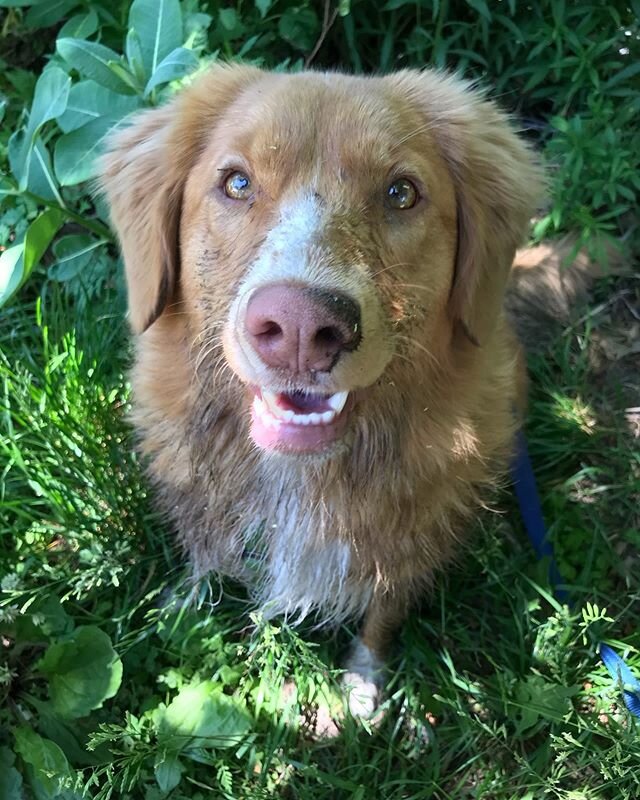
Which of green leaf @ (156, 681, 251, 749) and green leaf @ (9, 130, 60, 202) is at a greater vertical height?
green leaf @ (9, 130, 60, 202)

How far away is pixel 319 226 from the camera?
187 cm

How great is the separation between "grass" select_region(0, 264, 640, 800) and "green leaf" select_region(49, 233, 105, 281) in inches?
6.6

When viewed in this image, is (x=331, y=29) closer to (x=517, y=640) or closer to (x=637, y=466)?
(x=637, y=466)

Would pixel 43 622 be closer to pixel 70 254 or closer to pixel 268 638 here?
pixel 268 638

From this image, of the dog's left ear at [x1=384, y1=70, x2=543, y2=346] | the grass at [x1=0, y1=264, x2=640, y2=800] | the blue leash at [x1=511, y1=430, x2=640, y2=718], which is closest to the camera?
the dog's left ear at [x1=384, y1=70, x2=543, y2=346]

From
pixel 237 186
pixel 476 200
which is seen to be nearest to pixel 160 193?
pixel 237 186

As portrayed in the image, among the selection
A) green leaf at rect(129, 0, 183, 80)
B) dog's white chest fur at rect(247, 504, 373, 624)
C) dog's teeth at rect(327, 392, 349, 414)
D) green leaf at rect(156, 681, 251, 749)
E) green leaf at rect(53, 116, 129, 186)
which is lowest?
green leaf at rect(156, 681, 251, 749)

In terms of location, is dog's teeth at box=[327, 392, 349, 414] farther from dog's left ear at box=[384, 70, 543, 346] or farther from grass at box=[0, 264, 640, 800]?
grass at box=[0, 264, 640, 800]

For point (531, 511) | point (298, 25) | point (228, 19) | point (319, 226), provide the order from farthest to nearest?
point (298, 25)
point (228, 19)
point (531, 511)
point (319, 226)

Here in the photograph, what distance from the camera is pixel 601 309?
3.79 metres

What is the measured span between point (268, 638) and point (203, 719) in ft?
1.24

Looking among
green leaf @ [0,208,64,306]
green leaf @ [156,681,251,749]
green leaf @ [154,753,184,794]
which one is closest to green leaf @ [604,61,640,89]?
green leaf @ [0,208,64,306]

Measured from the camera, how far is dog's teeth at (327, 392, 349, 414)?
1.97 meters

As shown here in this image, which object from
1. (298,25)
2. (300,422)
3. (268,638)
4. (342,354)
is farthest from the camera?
(298,25)
